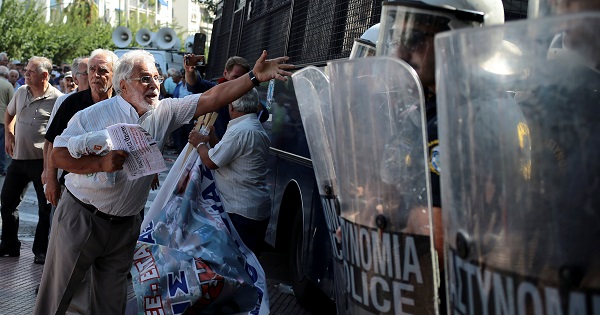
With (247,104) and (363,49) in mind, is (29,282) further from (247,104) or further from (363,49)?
(363,49)

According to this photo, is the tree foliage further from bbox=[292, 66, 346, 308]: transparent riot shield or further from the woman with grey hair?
bbox=[292, 66, 346, 308]: transparent riot shield

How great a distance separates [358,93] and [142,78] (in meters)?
2.58

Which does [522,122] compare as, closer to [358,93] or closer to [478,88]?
[478,88]

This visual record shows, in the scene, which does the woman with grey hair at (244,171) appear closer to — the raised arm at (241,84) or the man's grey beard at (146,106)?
the raised arm at (241,84)

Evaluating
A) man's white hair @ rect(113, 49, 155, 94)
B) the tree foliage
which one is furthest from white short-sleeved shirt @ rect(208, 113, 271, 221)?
the tree foliage

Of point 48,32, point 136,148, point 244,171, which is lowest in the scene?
point 244,171

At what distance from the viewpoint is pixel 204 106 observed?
16.5ft

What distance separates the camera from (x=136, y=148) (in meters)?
4.38

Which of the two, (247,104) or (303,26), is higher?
(303,26)

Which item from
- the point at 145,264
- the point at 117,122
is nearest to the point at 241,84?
the point at 117,122

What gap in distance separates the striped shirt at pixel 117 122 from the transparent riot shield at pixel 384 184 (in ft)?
8.04

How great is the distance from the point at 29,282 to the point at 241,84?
3572mm

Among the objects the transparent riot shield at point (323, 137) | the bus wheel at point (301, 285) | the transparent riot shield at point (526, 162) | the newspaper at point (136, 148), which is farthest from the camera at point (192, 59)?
the transparent riot shield at point (526, 162)

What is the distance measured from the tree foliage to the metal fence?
38104mm
